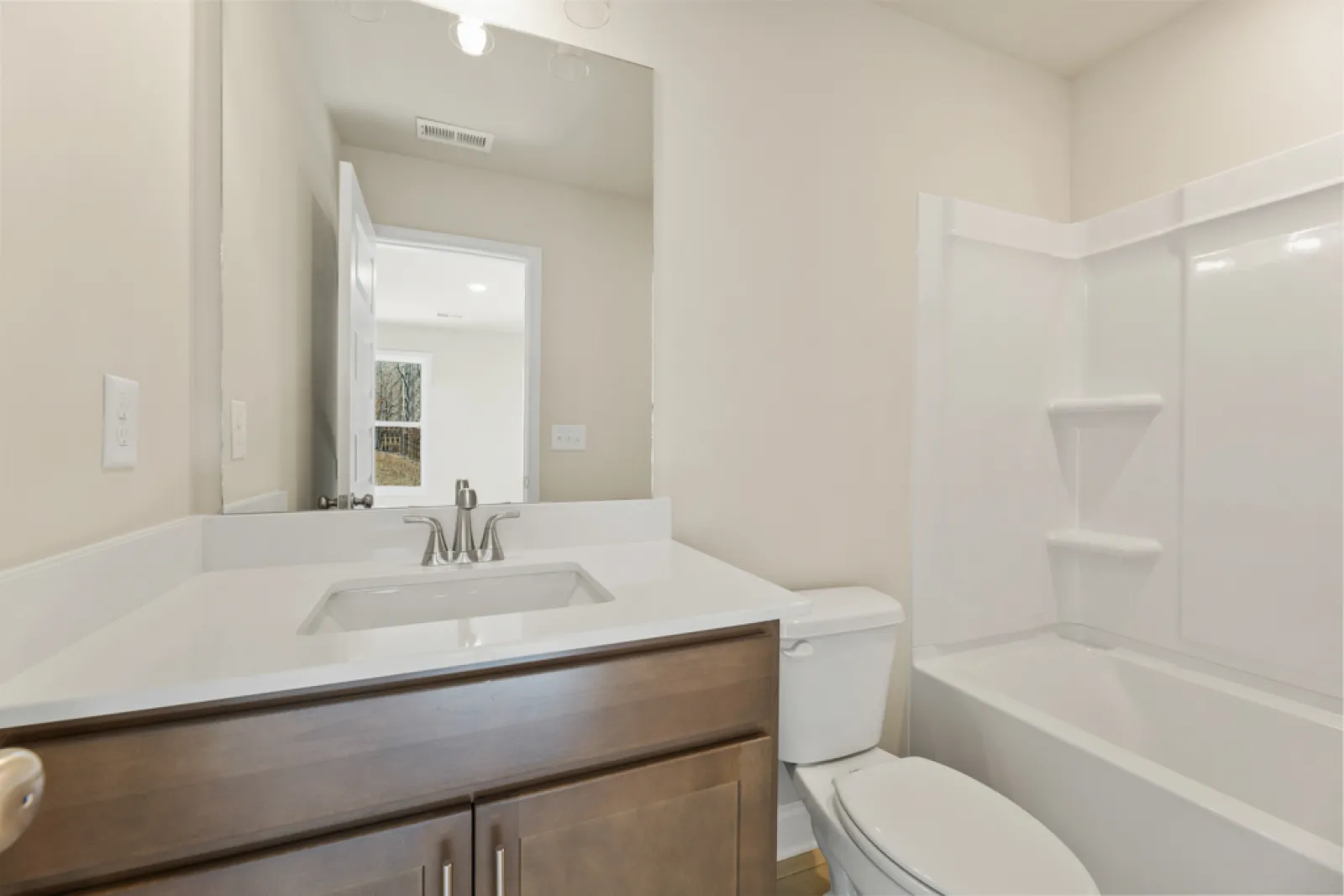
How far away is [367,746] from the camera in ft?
2.16

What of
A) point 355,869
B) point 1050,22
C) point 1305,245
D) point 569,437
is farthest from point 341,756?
point 1050,22

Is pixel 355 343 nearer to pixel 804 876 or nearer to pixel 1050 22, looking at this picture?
pixel 804 876

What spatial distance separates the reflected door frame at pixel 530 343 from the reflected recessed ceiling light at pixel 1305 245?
194 centimetres

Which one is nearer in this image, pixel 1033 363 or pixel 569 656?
pixel 569 656

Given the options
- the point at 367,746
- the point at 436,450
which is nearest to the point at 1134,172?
the point at 436,450

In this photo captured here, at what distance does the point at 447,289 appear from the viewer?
132cm

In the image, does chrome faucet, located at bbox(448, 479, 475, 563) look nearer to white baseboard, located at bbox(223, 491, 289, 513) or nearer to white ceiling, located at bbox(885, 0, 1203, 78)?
white baseboard, located at bbox(223, 491, 289, 513)

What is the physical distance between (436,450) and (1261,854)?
1745 mm

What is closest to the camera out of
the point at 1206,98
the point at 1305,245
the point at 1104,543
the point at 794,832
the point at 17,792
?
the point at 17,792

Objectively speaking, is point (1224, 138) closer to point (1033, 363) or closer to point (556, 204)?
point (1033, 363)

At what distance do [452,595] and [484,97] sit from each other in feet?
3.61

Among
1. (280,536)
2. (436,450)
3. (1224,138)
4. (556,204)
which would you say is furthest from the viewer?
(1224,138)

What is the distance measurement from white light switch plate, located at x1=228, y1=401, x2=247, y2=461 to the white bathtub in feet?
6.01

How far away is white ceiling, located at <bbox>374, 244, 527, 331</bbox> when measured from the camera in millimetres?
1266
